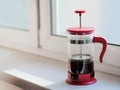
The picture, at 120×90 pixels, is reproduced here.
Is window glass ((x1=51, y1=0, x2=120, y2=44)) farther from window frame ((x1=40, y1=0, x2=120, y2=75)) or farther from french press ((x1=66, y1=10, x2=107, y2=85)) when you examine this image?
french press ((x1=66, y1=10, x2=107, y2=85))

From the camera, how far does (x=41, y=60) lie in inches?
59.9

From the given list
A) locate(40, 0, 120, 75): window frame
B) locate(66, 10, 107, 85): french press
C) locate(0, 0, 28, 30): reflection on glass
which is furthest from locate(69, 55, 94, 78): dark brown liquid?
locate(0, 0, 28, 30): reflection on glass

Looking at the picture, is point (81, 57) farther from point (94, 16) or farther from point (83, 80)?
point (94, 16)

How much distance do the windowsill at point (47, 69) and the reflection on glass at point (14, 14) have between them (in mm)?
164

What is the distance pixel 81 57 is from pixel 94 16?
0.79 feet

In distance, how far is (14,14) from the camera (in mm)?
1761

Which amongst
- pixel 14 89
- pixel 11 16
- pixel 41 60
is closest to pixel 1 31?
pixel 11 16

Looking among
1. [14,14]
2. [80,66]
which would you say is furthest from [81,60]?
[14,14]

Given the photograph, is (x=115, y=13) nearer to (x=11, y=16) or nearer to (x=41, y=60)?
(x=41, y=60)

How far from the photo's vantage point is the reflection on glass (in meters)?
1.68

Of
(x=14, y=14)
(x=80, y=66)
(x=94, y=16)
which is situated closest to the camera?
(x=80, y=66)

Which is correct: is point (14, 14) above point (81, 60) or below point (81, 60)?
above

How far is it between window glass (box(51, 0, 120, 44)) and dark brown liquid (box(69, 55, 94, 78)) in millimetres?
186

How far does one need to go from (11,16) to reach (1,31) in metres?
0.12
